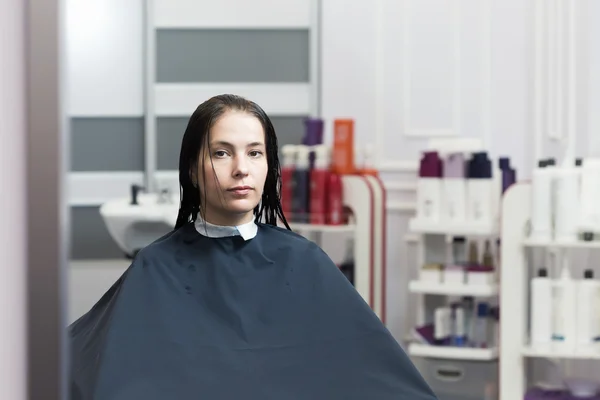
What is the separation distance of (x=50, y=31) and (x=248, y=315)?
1.07m

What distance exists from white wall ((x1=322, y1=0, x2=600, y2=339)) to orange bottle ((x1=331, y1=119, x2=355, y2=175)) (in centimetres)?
60

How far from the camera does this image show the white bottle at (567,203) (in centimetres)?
330

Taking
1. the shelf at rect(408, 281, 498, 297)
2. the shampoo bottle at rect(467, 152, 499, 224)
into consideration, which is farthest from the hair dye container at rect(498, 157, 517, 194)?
the shelf at rect(408, 281, 498, 297)

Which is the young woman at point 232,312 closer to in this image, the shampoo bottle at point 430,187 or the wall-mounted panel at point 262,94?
the shampoo bottle at point 430,187

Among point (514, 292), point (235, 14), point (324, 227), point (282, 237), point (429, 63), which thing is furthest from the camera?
point (429, 63)

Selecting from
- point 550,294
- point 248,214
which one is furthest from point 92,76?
point 248,214

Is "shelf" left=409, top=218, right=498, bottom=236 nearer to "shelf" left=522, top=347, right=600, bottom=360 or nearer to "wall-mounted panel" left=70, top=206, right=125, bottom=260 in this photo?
"shelf" left=522, top=347, right=600, bottom=360

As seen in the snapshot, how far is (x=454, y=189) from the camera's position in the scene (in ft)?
12.6

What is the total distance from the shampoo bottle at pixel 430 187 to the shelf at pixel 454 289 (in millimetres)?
259

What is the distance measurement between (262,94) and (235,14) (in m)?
0.40

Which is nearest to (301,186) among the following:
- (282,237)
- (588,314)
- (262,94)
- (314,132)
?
(314,132)

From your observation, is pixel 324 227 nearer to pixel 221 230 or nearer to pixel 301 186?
pixel 301 186

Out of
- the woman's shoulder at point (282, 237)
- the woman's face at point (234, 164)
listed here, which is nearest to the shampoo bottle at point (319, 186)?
the woman's shoulder at point (282, 237)

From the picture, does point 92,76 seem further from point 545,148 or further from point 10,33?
point 10,33
